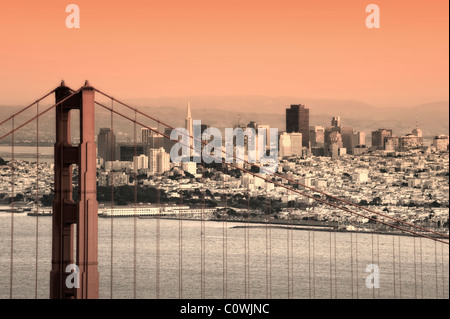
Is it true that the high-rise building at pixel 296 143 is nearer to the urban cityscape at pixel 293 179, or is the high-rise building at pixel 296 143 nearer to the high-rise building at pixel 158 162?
the urban cityscape at pixel 293 179

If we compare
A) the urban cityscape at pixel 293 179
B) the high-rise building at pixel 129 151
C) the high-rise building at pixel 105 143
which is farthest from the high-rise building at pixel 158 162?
the high-rise building at pixel 105 143

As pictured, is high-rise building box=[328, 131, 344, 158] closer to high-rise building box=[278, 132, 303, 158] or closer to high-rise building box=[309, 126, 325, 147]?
high-rise building box=[309, 126, 325, 147]

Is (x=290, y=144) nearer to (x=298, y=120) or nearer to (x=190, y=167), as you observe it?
(x=298, y=120)

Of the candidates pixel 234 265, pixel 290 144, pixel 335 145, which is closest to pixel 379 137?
pixel 335 145

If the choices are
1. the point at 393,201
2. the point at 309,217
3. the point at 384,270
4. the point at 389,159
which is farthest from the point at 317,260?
the point at 389,159

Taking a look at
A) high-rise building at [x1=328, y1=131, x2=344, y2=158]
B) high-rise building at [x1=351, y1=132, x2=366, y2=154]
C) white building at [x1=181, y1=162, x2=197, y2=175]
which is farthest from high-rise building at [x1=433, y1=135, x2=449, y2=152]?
white building at [x1=181, y1=162, x2=197, y2=175]
